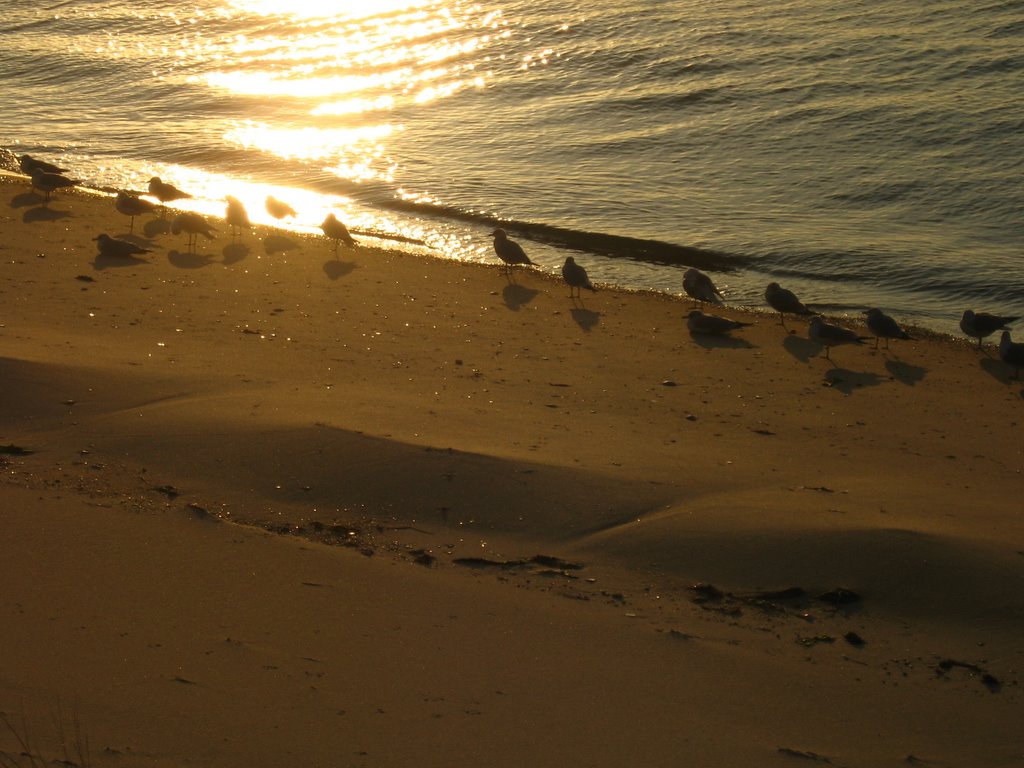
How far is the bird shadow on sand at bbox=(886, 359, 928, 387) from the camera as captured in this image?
34.9ft

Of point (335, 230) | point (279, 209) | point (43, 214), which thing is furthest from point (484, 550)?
point (43, 214)

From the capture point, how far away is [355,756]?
15.5ft

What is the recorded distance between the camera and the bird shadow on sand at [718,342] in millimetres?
11250

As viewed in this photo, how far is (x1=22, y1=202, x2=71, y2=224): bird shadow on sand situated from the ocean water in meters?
2.24

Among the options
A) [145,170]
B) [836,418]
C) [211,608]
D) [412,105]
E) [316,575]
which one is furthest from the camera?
[412,105]

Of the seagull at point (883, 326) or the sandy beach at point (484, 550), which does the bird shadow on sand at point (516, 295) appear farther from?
the seagull at point (883, 326)

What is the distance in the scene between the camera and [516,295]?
12.7 meters

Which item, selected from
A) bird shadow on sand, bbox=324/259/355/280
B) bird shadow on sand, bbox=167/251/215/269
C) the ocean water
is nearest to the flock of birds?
bird shadow on sand, bbox=167/251/215/269

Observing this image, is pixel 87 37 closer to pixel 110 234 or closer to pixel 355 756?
pixel 110 234

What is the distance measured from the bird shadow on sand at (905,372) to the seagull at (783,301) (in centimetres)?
126

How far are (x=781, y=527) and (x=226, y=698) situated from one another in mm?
3208

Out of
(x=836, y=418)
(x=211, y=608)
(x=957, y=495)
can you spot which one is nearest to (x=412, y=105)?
(x=836, y=418)

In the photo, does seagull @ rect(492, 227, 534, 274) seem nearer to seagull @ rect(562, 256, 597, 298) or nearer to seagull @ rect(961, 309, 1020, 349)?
seagull @ rect(562, 256, 597, 298)

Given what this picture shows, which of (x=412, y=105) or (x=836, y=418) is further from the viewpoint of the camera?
(x=412, y=105)
